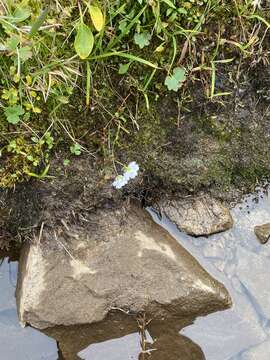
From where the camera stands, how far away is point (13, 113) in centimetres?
249

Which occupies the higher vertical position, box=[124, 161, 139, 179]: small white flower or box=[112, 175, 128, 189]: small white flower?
box=[124, 161, 139, 179]: small white flower

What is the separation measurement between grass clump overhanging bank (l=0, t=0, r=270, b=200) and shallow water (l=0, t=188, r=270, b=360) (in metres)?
0.56

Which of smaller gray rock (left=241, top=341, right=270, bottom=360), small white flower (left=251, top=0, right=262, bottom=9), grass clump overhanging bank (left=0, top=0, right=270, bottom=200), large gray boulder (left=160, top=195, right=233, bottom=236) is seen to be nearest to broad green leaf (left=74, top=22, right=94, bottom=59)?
grass clump overhanging bank (left=0, top=0, right=270, bottom=200)

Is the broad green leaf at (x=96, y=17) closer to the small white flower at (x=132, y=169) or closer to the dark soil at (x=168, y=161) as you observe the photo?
the dark soil at (x=168, y=161)

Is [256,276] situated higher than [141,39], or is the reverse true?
[141,39]

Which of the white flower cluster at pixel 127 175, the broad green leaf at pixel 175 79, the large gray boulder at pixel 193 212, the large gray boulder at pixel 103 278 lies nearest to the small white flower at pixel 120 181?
the white flower cluster at pixel 127 175

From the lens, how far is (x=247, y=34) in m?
2.70

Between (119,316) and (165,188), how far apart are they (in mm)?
842

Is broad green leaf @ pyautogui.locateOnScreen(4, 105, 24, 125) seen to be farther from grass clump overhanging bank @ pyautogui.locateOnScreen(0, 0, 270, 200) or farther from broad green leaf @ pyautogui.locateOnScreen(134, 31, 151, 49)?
broad green leaf @ pyautogui.locateOnScreen(134, 31, 151, 49)

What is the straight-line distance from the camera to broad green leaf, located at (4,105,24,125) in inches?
97.5

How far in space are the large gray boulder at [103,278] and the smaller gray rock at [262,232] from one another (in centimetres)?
50

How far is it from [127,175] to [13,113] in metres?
0.73

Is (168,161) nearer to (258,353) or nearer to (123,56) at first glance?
(123,56)

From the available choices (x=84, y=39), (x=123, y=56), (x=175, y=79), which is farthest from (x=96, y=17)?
(x=175, y=79)
